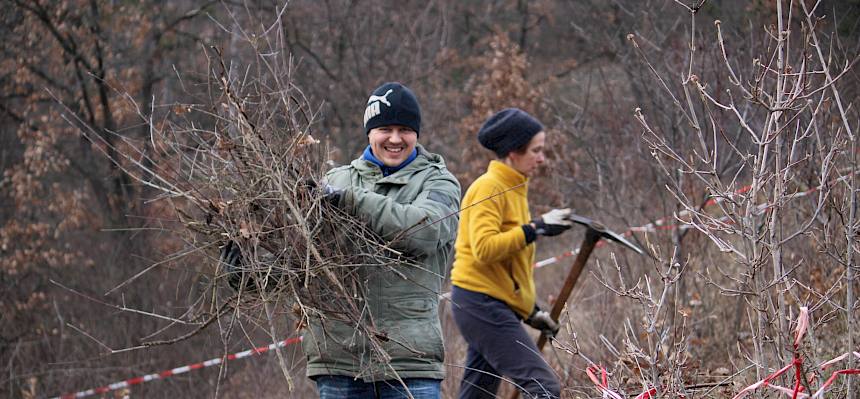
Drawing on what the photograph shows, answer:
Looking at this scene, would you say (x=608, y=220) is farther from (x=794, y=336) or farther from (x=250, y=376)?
(x=794, y=336)

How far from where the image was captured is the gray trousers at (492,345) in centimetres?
431

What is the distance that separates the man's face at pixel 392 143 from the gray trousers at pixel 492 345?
940 millimetres

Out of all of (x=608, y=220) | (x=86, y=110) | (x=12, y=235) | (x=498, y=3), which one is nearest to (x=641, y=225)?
(x=608, y=220)

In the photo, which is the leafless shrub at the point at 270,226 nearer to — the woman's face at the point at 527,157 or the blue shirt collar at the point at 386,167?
the blue shirt collar at the point at 386,167

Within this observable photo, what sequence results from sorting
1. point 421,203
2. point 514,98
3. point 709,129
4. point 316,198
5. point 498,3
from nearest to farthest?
→ point 316,198 → point 421,203 → point 709,129 → point 514,98 → point 498,3

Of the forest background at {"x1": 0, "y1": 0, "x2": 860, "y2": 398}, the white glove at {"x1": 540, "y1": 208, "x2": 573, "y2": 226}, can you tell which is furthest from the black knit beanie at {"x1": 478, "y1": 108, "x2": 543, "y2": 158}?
the forest background at {"x1": 0, "y1": 0, "x2": 860, "y2": 398}

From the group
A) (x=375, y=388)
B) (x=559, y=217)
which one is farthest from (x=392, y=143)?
(x=559, y=217)

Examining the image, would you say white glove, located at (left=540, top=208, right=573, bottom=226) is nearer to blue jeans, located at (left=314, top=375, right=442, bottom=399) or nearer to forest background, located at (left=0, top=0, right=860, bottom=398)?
forest background, located at (left=0, top=0, right=860, bottom=398)

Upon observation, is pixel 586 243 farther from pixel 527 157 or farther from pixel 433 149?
pixel 433 149

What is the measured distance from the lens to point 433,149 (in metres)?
15.4

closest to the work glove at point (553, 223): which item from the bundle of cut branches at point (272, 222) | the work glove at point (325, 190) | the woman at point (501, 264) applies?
the woman at point (501, 264)

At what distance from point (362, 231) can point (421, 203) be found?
0.27 meters

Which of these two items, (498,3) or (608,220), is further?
(498,3)

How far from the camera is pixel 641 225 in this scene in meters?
7.57
